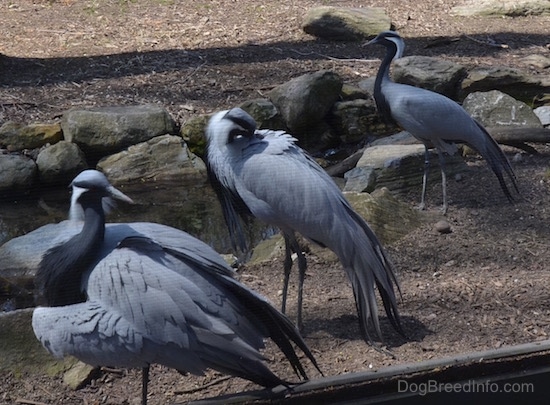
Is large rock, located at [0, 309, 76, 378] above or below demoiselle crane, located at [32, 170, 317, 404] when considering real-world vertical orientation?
below

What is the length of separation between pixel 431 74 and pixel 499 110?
0.53m

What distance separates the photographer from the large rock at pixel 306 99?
188 inches

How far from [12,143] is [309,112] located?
1.63 m

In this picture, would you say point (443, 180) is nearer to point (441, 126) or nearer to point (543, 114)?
point (441, 126)

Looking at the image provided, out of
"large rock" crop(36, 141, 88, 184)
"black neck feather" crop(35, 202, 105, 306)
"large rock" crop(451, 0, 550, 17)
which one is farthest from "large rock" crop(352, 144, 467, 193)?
"large rock" crop(451, 0, 550, 17)

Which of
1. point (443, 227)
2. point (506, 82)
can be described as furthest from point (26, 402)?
point (506, 82)

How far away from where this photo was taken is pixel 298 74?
570 cm

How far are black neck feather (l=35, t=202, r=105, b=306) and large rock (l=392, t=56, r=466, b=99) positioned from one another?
3.46 m

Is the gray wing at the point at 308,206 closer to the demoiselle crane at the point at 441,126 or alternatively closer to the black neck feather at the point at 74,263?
the black neck feather at the point at 74,263

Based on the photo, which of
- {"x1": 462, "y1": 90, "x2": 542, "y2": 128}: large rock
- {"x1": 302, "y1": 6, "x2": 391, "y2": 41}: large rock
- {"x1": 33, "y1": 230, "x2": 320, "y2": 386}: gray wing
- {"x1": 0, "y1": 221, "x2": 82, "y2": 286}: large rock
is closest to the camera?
{"x1": 33, "y1": 230, "x2": 320, "y2": 386}: gray wing

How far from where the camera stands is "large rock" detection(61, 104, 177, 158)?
4.43 metres

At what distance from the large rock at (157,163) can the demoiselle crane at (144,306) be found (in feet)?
5.20

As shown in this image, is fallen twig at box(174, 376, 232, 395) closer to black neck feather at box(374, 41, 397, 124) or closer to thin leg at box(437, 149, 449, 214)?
thin leg at box(437, 149, 449, 214)

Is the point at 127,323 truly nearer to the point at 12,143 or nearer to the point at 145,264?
the point at 145,264
